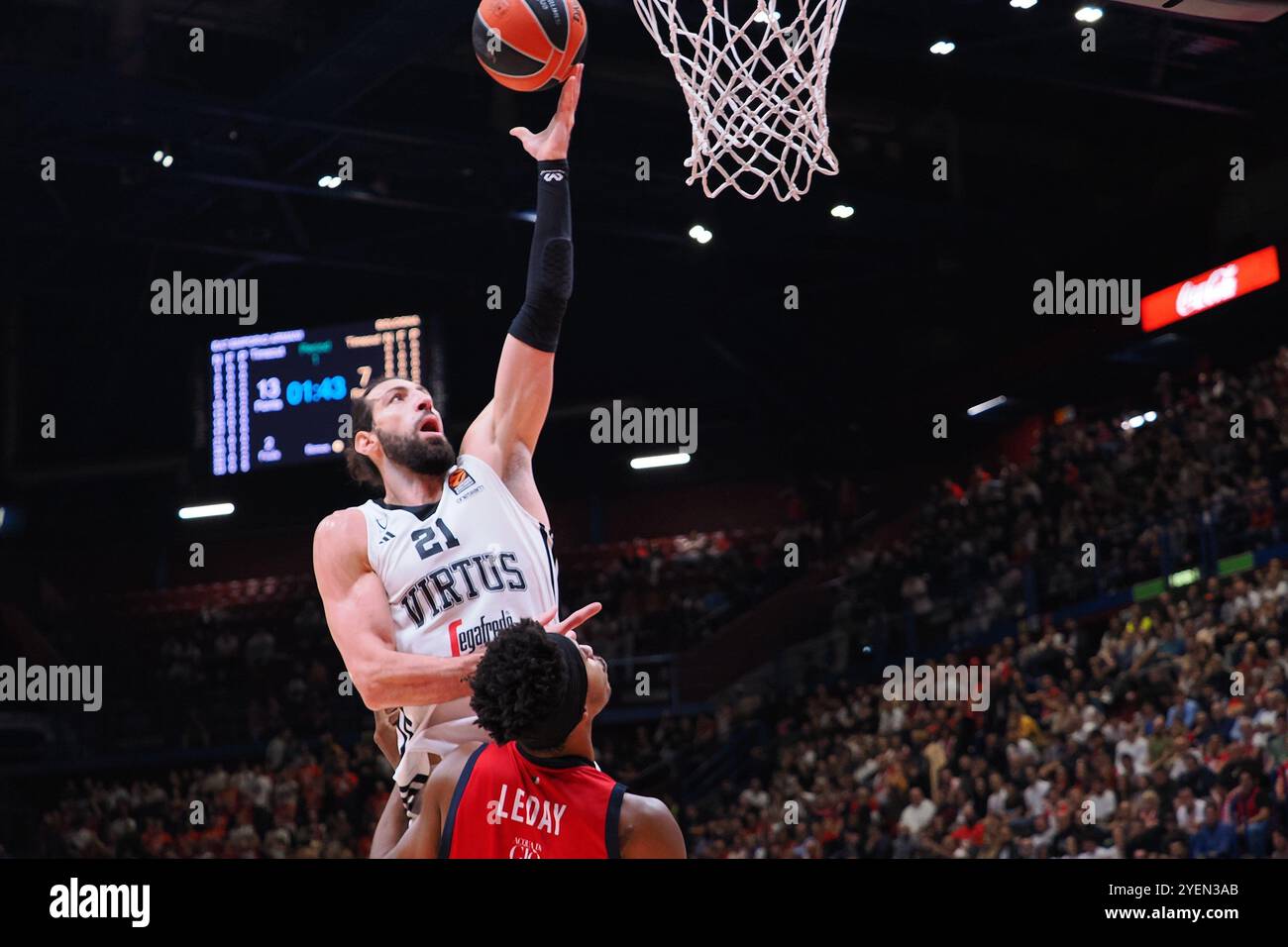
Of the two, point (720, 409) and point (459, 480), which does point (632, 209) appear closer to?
point (720, 409)

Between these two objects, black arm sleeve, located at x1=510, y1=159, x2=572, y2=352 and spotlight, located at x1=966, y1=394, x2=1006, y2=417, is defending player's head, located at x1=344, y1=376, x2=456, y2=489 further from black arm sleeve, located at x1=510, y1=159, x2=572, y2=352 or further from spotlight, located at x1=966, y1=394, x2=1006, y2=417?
spotlight, located at x1=966, y1=394, x2=1006, y2=417

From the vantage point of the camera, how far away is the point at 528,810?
321 cm

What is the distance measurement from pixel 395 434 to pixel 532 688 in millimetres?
1430

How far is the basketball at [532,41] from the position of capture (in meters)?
5.23

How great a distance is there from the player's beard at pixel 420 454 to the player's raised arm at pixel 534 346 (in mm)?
105

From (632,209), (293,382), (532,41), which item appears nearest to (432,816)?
(532,41)

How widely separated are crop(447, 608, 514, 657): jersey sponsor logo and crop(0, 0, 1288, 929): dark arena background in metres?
5.57

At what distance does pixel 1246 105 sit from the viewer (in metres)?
14.6

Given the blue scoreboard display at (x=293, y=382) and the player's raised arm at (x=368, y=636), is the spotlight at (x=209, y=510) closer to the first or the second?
the blue scoreboard display at (x=293, y=382)

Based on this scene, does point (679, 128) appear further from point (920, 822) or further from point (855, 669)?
point (920, 822)

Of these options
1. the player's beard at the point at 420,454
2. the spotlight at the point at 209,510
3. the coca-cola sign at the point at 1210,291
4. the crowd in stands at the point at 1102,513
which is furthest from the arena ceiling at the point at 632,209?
the player's beard at the point at 420,454

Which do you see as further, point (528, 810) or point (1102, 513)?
point (1102, 513)
